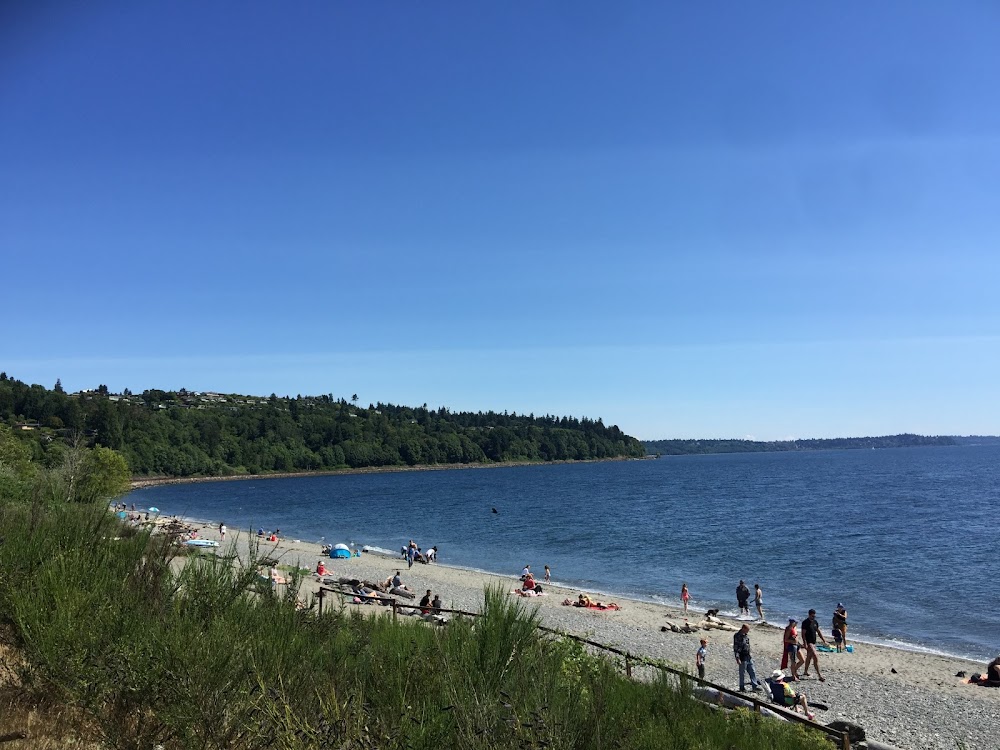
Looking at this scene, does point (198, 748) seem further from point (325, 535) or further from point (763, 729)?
point (325, 535)

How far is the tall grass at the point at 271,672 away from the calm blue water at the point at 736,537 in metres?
7.81

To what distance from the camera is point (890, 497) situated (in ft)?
243

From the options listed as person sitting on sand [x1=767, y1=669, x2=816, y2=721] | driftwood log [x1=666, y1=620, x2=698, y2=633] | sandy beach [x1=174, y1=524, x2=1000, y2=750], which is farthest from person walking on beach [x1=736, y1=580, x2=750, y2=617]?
person sitting on sand [x1=767, y1=669, x2=816, y2=721]

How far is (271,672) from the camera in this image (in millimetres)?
4883

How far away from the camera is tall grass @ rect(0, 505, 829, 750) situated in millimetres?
3930

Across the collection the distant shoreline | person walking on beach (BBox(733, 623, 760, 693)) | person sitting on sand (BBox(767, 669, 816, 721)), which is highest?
person walking on beach (BBox(733, 623, 760, 693))

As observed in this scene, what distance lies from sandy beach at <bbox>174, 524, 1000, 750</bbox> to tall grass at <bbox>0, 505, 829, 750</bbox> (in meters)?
1.49

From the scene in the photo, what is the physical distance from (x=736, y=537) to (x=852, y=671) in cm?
2997

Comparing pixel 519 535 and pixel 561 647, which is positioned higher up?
pixel 561 647

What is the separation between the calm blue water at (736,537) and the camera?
27.5 meters

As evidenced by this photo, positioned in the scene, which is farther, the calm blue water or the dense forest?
the dense forest

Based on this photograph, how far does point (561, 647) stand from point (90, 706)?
12.2 ft

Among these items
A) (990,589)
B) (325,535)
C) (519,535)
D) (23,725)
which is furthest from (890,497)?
(23,725)

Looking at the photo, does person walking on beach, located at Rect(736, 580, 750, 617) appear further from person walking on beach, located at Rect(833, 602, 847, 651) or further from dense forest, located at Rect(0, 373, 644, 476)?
dense forest, located at Rect(0, 373, 644, 476)
